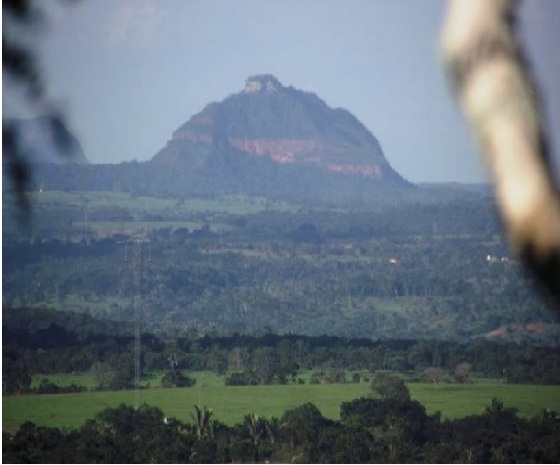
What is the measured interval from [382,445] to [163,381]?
2134mm

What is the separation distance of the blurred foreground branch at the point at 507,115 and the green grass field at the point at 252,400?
31.9 feet

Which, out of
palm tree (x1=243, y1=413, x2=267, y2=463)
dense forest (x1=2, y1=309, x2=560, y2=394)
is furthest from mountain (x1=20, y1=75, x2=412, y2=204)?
palm tree (x1=243, y1=413, x2=267, y2=463)

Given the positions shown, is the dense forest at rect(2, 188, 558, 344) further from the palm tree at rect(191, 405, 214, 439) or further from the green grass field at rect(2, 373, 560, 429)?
the palm tree at rect(191, 405, 214, 439)

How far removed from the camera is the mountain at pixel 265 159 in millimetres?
11492

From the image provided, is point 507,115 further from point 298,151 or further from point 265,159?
point 298,151

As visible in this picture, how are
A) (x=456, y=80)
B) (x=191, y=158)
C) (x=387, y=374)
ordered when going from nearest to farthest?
(x=456, y=80)
(x=387, y=374)
(x=191, y=158)

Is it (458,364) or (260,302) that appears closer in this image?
(458,364)

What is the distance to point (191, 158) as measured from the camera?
14.0m

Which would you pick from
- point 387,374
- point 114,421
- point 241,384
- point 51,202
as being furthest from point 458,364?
point 51,202

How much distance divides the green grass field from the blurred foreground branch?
972 centimetres

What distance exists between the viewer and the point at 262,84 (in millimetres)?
11734

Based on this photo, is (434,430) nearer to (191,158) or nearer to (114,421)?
(114,421)

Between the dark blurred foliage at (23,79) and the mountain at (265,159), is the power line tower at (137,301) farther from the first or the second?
the dark blurred foliage at (23,79)

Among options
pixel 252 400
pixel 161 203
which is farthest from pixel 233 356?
pixel 161 203
